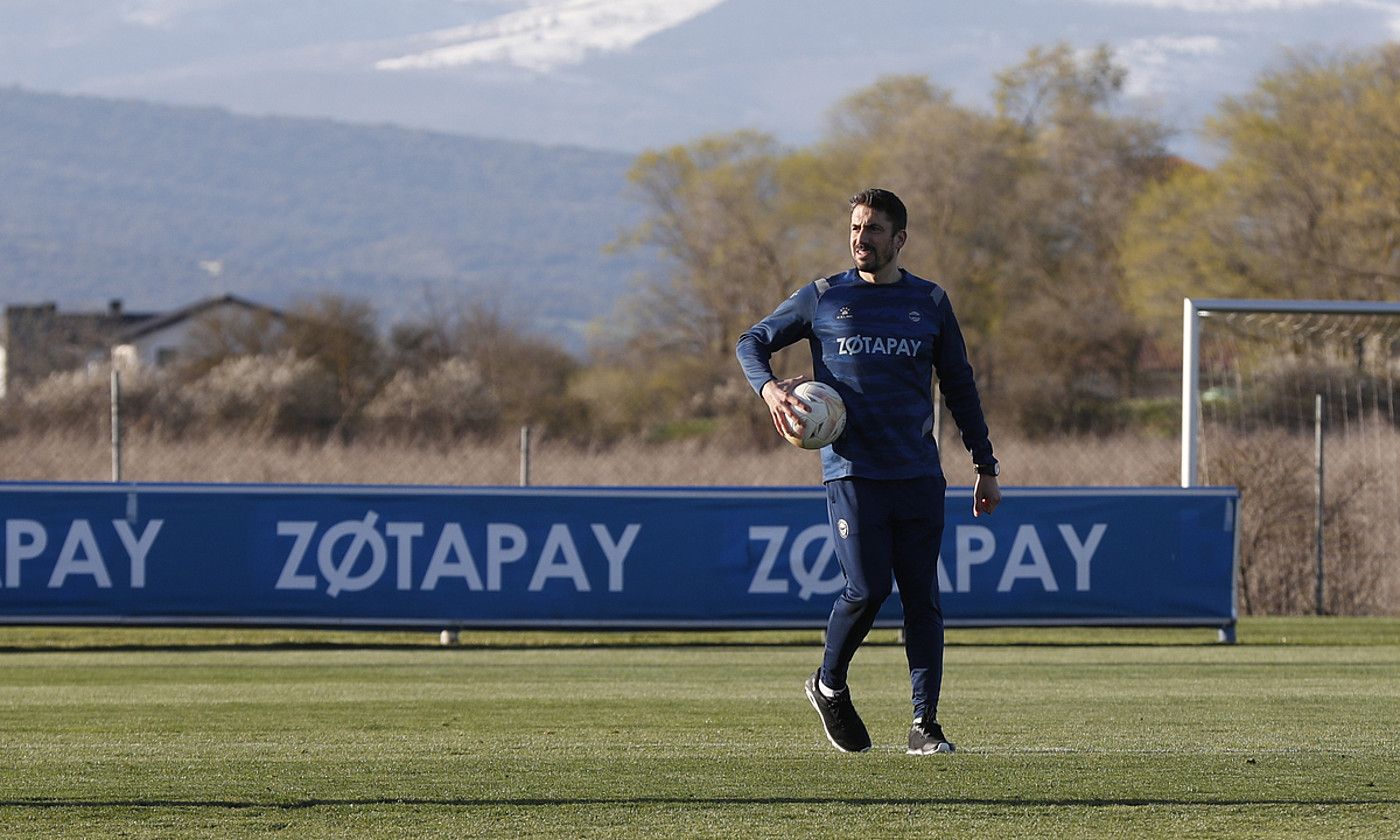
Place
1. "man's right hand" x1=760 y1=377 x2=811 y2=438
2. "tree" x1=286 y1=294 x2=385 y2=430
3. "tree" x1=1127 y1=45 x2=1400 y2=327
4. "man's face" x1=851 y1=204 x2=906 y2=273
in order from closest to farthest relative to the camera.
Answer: "man's right hand" x1=760 y1=377 x2=811 y2=438 < "man's face" x1=851 y1=204 x2=906 y2=273 < "tree" x1=1127 y1=45 x2=1400 y2=327 < "tree" x1=286 y1=294 x2=385 y2=430

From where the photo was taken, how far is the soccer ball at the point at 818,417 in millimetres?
6059

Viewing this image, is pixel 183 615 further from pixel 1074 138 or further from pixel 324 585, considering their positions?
pixel 1074 138

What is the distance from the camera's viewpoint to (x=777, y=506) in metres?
12.7

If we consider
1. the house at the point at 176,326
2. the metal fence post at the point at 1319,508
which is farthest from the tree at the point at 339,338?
the metal fence post at the point at 1319,508

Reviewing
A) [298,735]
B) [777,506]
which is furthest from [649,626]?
[298,735]

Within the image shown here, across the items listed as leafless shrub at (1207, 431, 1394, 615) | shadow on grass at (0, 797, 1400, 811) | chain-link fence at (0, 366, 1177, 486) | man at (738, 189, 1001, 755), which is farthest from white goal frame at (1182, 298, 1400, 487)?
shadow on grass at (0, 797, 1400, 811)

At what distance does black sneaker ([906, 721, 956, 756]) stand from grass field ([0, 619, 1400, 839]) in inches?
3.7

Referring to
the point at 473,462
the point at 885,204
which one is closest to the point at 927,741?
the point at 885,204

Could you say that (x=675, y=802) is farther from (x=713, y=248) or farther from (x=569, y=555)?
(x=713, y=248)

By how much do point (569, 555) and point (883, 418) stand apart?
6785 millimetres

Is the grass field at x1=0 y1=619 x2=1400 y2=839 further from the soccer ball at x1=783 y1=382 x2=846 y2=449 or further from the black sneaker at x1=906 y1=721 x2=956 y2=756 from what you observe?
the soccer ball at x1=783 y1=382 x2=846 y2=449

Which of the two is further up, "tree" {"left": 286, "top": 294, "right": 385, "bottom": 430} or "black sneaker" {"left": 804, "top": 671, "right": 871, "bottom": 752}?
"tree" {"left": 286, "top": 294, "right": 385, "bottom": 430}

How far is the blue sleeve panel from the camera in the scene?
6.22m

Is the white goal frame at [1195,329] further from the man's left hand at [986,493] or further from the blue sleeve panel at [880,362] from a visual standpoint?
the blue sleeve panel at [880,362]
